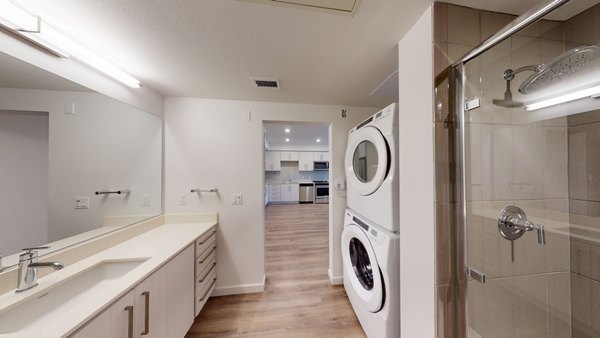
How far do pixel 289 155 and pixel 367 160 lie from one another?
222 inches

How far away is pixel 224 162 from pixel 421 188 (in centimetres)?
184

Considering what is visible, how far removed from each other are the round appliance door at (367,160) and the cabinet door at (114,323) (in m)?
1.53

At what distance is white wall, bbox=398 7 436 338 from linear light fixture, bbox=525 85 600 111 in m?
0.51

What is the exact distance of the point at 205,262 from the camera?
172cm

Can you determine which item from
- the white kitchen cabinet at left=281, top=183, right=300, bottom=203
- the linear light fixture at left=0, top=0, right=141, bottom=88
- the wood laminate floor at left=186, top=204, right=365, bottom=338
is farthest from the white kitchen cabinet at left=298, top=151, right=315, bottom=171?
the linear light fixture at left=0, top=0, right=141, bottom=88

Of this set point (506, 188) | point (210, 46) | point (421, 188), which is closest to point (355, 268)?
point (421, 188)

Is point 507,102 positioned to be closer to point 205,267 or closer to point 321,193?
point 205,267

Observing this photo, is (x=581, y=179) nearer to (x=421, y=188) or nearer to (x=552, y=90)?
(x=552, y=90)

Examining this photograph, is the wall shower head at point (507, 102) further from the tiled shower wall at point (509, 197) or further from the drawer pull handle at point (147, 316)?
the drawer pull handle at point (147, 316)

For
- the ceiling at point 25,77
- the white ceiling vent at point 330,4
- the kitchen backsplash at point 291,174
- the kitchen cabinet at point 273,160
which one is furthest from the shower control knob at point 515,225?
the kitchen backsplash at point 291,174

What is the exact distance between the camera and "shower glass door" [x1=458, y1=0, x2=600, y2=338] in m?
0.88

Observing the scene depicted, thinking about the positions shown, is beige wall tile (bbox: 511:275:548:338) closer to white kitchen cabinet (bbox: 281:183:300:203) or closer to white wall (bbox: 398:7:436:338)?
white wall (bbox: 398:7:436:338)

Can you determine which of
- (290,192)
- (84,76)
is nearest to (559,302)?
(84,76)

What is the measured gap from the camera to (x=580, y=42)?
872 millimetres
